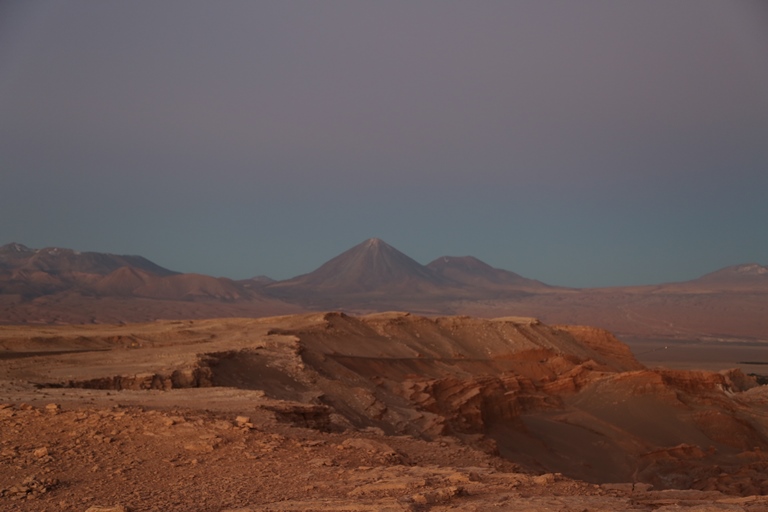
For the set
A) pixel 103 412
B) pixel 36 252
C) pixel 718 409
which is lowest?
pixel 718 409

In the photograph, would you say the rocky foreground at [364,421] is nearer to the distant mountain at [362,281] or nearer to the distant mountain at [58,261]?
the distant mountain at [58,261]

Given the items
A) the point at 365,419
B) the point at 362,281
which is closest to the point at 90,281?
the point at 362,281

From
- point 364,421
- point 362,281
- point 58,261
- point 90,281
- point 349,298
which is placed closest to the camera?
point 364,421

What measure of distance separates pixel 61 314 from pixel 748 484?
78.2m

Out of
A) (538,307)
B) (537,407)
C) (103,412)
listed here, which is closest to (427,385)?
(537,407)

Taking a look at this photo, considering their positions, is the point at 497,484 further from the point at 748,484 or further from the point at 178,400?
the point at 748,484

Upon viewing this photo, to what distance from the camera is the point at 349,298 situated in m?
150

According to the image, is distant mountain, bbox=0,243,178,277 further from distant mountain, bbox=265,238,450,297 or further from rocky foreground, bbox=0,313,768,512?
rocky foreground, bbox=0,313,768,512

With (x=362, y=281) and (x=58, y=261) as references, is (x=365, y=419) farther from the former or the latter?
(x=362, y=281)

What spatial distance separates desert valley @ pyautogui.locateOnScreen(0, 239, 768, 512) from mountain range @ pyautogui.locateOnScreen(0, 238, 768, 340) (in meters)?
49.7

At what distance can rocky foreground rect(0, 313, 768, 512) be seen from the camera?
7059 millimetres

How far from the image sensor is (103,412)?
9.39 m

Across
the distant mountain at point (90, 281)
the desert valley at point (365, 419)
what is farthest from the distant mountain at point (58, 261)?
the desert valley at point (365, 419)

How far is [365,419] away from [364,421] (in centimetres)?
24
